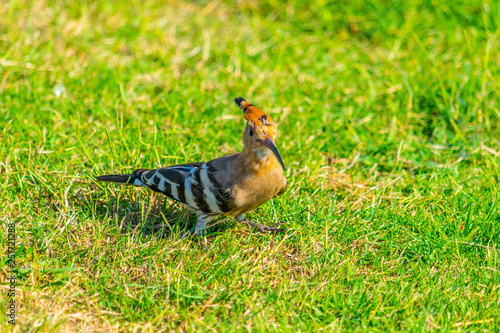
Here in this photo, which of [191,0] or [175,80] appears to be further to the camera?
[191,0]

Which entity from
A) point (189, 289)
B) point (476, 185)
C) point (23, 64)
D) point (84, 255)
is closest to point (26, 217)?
point (84, 255)

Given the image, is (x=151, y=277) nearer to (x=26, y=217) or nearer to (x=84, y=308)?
(x=84, y=308)

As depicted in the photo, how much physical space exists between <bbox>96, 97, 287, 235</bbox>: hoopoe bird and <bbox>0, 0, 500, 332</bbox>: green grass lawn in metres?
0.21

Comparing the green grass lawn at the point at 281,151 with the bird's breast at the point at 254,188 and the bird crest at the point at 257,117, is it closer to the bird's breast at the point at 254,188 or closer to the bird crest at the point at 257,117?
the bird's breast at the point at 254,188

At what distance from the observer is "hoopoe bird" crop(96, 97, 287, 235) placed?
10.6ft

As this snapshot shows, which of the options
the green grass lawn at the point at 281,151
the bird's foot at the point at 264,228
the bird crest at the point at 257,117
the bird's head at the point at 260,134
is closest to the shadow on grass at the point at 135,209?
the green grass lawn at the point at 281,151

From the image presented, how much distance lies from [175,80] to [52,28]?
154cm

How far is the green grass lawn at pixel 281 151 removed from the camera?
2.95 meters

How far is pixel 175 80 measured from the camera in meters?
5.18

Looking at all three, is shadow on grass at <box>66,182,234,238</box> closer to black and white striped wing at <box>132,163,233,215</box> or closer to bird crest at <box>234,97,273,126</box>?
black and white striped wing at <box>132,163,233,215</box>

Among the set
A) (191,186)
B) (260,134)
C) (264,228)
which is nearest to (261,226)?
(264,228)

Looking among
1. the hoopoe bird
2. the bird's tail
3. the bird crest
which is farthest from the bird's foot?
the bird's tail

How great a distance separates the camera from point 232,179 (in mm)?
3289

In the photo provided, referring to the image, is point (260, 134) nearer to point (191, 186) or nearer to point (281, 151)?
point (191, 186)
